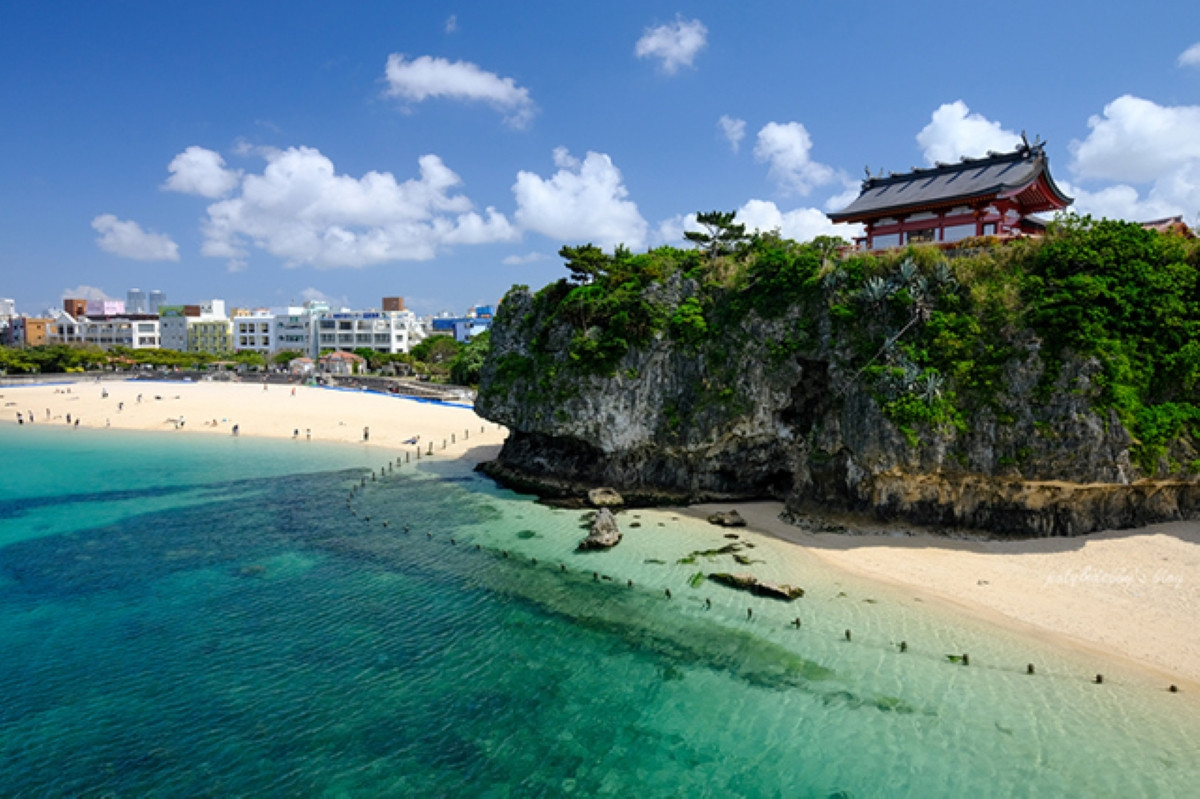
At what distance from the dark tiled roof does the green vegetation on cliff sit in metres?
6.08

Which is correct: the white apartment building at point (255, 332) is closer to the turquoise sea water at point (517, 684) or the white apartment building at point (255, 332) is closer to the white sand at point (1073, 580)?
the turquoise sea water at point (517, 684)

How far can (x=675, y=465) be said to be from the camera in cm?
3509

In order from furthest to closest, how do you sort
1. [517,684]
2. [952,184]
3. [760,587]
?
[952,184] → [760,587] → [517,684]

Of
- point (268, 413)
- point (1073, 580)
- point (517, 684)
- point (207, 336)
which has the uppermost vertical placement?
point (207, 336)

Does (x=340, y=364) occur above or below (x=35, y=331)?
below

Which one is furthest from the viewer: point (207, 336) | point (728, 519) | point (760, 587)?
point (207, 336)

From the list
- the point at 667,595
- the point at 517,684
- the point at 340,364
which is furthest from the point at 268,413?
the point at 517,684

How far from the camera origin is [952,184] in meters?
35.3

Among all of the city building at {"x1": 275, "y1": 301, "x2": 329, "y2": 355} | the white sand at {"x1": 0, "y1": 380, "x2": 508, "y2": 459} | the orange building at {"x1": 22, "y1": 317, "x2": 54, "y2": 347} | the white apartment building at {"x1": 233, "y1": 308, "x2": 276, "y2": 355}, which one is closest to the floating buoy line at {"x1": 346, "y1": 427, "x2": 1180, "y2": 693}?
the white sand at {"x1": 0, "y1": 380, "x2": 508, "y2": 459}

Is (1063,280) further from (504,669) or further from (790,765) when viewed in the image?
(504,669)

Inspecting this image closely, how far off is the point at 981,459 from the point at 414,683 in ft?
75.7

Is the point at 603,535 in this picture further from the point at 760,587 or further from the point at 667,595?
the point at 760,587

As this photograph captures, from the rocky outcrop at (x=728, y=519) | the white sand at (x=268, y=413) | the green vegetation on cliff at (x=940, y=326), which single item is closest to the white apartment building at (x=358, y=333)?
the white sand at (x=268, y=413)

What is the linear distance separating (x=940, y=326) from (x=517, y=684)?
22.7 meters
